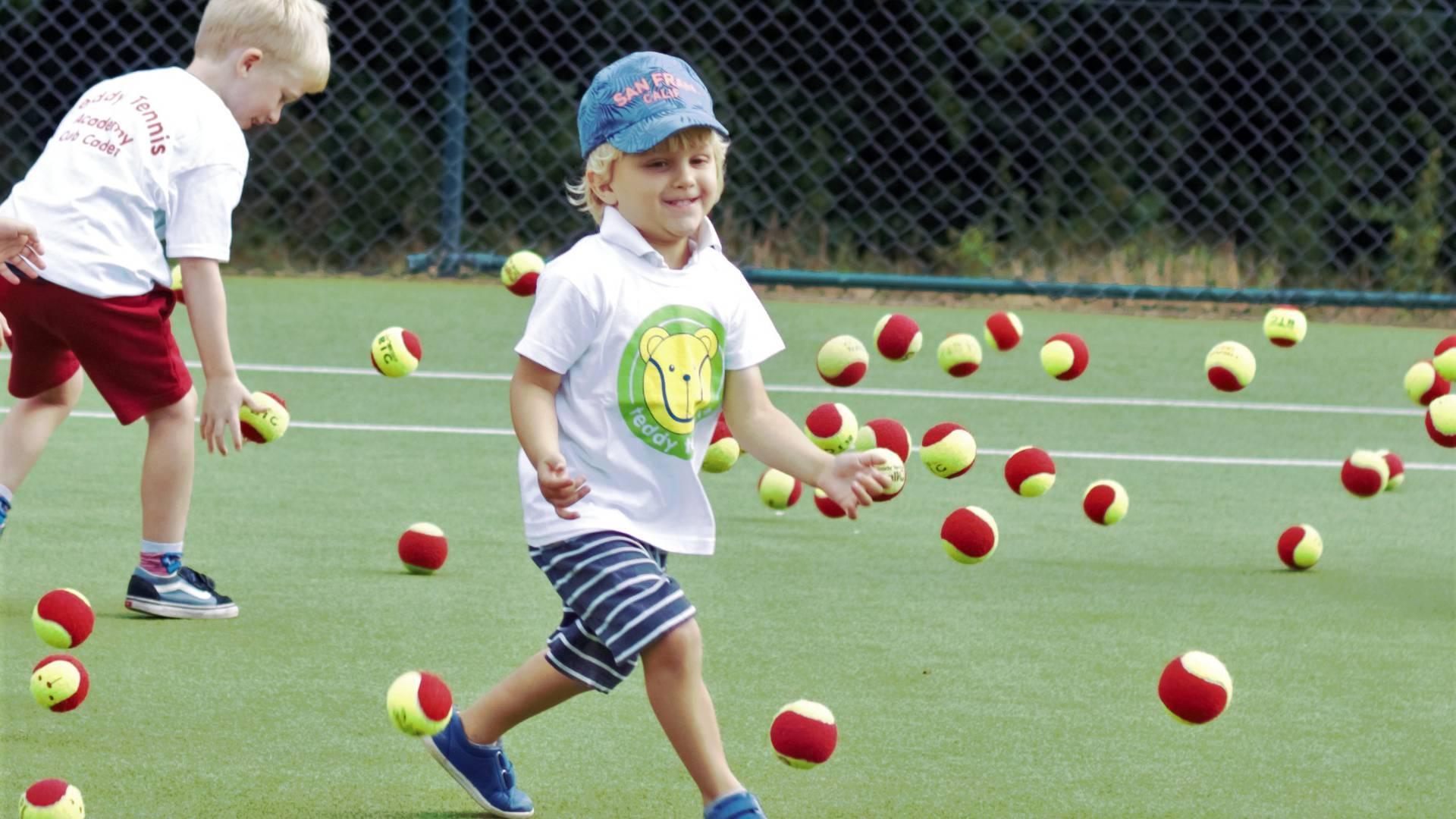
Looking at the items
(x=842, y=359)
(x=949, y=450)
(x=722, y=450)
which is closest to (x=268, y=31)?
(x=722, y=450)

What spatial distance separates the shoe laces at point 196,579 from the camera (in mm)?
4102

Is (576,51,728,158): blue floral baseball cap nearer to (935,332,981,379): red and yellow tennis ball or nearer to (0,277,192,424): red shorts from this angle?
(0,277,192,424): red shorts

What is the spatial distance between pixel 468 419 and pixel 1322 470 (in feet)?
8.49

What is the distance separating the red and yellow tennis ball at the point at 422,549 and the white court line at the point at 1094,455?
1.81m

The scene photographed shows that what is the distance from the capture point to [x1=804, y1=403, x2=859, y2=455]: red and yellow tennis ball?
411cm

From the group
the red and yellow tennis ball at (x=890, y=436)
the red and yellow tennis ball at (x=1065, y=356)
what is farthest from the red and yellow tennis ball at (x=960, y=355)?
the red and yellow tennis ball at (x=890, y=436)

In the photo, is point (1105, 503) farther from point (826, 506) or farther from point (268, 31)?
point (268, 31)

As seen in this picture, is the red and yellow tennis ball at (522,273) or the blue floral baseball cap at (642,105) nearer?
the blue floral baseball cap at (642,105)

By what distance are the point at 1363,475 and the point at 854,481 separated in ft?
8.60

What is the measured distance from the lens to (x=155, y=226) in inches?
163

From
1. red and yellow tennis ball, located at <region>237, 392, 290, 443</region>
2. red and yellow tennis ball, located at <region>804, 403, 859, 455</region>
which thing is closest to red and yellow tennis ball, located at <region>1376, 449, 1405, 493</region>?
red and yellow tennis ball, located at <region>804, 403, 859, 455</region>

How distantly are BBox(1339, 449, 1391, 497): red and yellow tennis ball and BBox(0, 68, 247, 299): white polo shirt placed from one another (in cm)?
272

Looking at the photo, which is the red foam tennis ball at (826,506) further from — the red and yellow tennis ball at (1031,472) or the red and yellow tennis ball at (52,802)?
the red and yellow tennis ball at (52,802)

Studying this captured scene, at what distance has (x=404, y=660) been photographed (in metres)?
3.80
